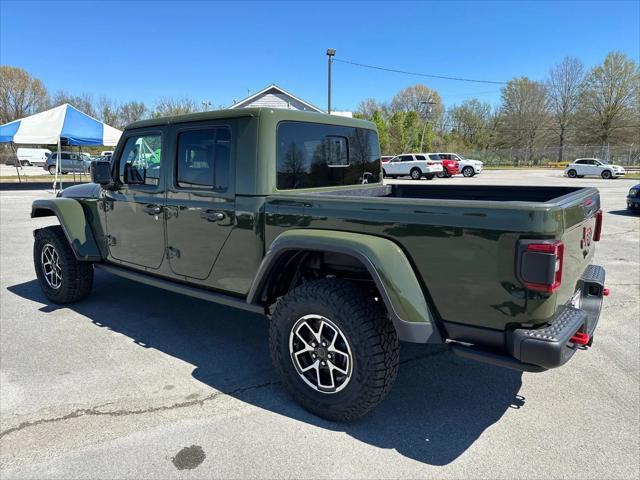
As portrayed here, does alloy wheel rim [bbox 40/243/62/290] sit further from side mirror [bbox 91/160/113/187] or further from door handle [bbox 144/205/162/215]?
door handle [bbox 144/205/162/215]

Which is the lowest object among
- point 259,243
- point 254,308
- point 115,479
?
point 115,479

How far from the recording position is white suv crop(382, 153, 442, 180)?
29.5m

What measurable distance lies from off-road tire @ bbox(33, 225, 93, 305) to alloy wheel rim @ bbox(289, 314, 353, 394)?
10.0ft

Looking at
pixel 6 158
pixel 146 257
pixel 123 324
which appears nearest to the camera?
pixel 146 257

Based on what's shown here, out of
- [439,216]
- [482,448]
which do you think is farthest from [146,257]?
[482,448]

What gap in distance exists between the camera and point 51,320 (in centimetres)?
459

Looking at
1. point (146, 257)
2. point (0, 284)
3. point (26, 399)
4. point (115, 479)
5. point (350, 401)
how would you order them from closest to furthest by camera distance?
point (115, 479)
point (350, 401)
point (26, 399)
point (146, 257)
point (0, 284)

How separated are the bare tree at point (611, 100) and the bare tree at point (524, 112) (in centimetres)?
593

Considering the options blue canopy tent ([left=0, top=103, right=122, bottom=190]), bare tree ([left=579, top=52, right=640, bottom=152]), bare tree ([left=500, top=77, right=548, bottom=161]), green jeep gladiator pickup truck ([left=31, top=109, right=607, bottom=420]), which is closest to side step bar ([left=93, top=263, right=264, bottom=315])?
green jeep gladiator pickup truck ([left=31, top=109, right=607, bottom=420])

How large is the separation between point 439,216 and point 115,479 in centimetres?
216

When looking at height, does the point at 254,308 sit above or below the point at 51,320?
above

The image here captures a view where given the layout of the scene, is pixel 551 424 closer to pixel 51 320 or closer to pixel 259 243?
pixel 259 243

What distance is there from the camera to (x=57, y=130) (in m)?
17.1

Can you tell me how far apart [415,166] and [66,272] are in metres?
27.2
